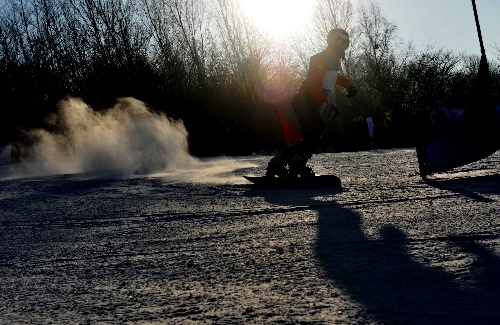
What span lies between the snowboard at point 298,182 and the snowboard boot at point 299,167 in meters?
0.30

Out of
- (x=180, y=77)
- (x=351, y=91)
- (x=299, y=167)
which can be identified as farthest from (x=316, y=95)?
(x=180, y=77)

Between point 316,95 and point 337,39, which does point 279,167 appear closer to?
point 316,95

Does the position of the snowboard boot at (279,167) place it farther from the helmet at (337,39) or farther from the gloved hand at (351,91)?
the helmet at (337,39)

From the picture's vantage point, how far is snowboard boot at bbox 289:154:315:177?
783 cm

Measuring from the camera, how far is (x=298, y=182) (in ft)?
24.7

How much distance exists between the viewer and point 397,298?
2.43 m

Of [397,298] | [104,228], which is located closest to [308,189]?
[104,228]

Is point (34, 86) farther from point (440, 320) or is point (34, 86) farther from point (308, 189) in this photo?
point (440, 320)

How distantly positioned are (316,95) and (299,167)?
895 millimetres

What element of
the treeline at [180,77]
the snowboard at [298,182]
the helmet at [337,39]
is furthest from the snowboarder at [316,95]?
the treeline at [180,77]

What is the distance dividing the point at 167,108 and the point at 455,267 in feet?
110

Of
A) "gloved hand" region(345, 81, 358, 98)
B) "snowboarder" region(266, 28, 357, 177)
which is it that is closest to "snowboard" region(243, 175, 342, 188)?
"snowboarder" region(266, 28, 357, 177)

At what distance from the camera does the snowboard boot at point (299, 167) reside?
7832mm

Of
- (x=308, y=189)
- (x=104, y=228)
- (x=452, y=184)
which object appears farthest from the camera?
(x=308, y=189)
